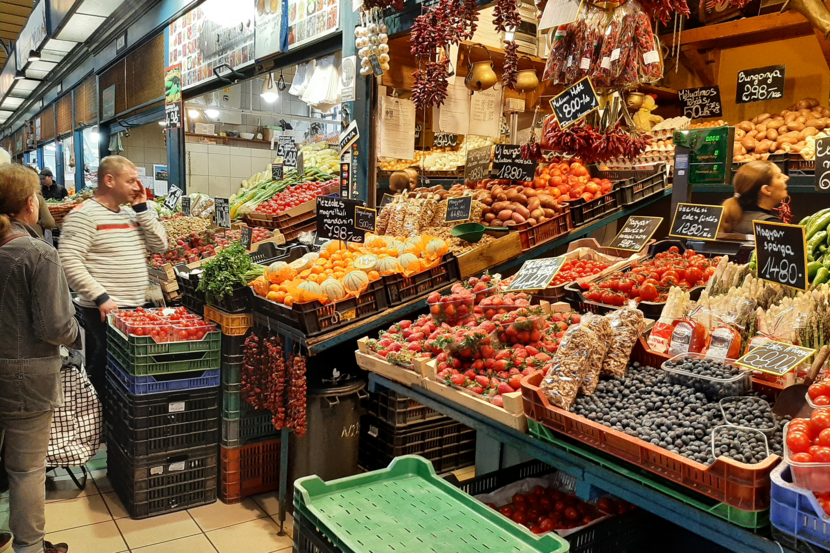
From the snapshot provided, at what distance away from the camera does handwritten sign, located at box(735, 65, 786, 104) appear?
540 centimetres

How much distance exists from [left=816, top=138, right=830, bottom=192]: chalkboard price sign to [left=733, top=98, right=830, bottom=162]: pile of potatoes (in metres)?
1.91

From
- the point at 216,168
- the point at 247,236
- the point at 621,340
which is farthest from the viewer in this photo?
the point at 216,168

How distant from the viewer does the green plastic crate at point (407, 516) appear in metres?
1.92

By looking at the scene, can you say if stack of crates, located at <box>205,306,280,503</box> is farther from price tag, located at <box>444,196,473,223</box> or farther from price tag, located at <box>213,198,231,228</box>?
price tag, located at <box>213,198,231,228</box>

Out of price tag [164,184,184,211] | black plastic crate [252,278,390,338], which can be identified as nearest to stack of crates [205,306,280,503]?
A: black plastic crate [252,278,390,338]

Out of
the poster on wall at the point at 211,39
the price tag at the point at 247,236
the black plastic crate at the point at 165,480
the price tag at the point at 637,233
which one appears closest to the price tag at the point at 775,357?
the price tag at the point at 637,233

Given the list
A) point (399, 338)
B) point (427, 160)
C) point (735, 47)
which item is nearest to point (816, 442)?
point (399, 338)

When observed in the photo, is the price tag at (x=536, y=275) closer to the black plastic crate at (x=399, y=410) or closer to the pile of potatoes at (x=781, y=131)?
the black plastic crate at (x=399, y=410)

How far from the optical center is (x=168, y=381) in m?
3.74

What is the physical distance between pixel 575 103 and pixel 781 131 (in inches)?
98.6

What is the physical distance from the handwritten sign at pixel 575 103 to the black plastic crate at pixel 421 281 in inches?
41.7

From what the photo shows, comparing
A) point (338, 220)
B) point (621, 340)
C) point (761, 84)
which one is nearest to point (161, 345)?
point (338, 220)

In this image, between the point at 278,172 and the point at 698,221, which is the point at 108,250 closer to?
the point at 278,172

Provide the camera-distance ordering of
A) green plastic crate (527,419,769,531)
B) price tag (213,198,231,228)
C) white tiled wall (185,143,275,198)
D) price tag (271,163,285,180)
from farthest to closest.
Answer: white tiled wall (185,143,275,198) → price tag (271,163,285,180) → price tag (213,198,231,228) → green plastic crate (527,419,769,531)
